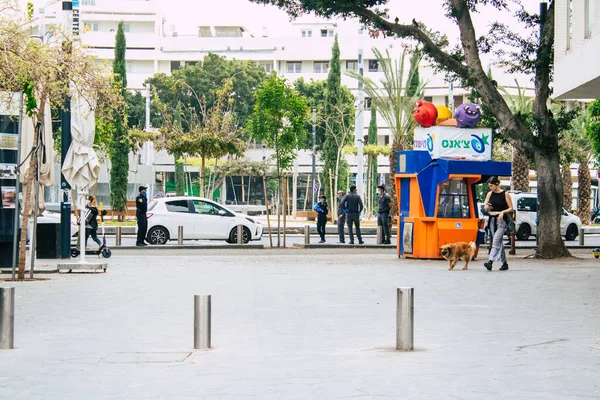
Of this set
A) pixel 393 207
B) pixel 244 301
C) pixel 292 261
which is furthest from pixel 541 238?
pixel 393 207

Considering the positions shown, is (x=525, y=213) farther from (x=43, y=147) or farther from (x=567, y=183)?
(x=43, y=147)

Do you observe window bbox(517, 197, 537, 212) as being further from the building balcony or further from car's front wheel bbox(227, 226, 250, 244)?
the building balcony

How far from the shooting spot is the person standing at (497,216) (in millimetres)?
19156

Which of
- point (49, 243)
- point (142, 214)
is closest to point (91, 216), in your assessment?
point (49, 243)

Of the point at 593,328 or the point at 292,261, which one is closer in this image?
the point at 593,328

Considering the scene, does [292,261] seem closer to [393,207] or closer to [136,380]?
[136,380]

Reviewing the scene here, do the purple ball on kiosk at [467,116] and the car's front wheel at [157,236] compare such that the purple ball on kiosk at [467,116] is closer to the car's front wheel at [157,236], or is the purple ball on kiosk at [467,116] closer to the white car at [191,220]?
the white car at [191,220]

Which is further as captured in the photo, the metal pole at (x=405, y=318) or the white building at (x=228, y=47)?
the white building at (x=228, y=47)

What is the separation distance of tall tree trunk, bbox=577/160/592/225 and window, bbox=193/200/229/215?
2721 cm

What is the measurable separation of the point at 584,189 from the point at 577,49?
1351 inches

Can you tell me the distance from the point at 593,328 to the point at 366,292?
16.0 feet

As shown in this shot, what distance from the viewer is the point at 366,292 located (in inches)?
596

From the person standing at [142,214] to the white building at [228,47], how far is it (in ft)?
165

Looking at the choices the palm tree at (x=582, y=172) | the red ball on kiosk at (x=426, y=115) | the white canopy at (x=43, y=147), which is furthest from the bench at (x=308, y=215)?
the white canopy at (x=43, y=147)
